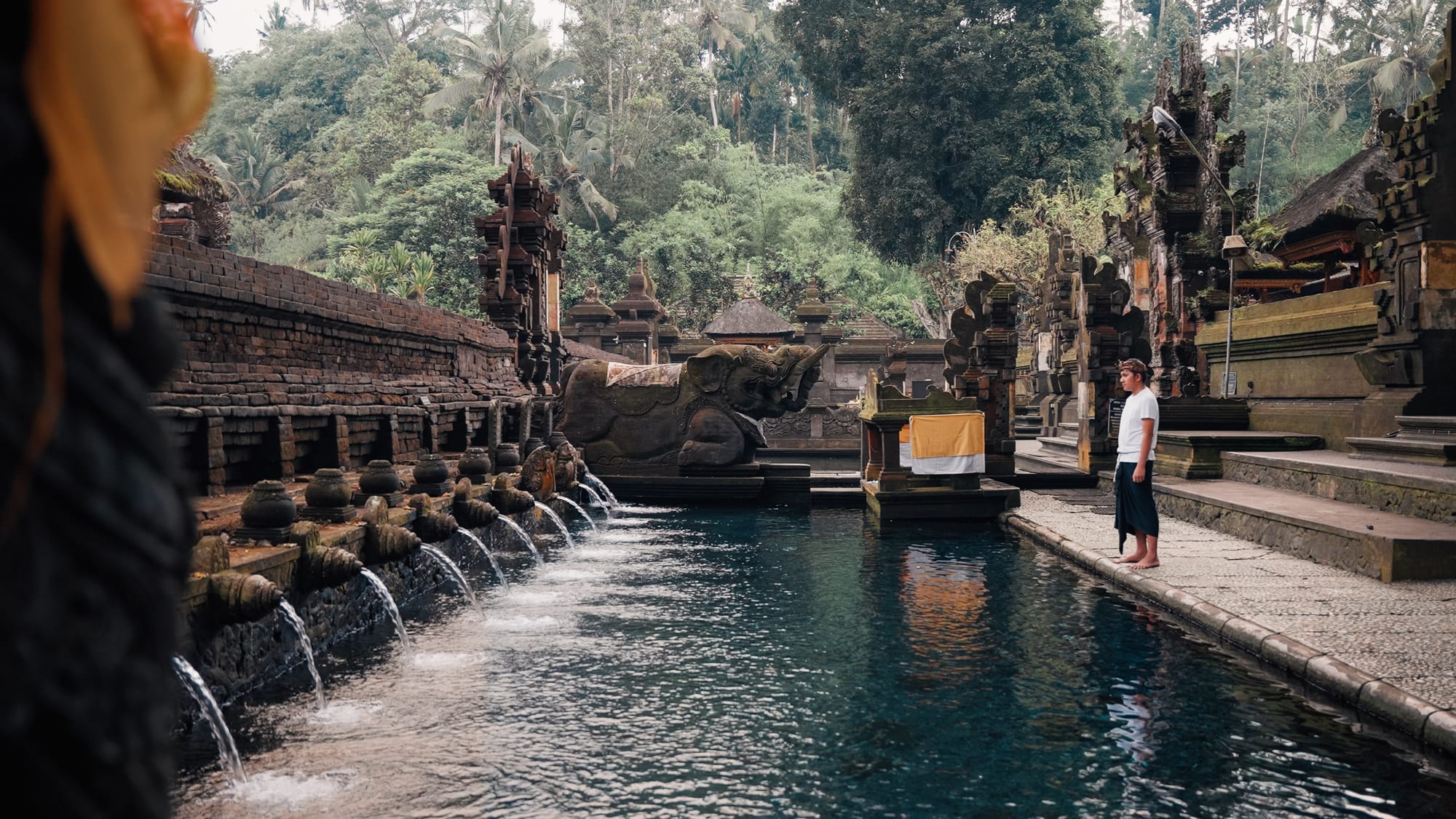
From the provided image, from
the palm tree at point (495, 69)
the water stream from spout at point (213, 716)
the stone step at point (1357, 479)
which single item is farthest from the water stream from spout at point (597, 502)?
the palm tree at point (495, 69)

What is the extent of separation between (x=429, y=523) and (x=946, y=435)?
6.73 meters

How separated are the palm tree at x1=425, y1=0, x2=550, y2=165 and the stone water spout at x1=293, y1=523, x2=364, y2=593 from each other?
38.4 metres

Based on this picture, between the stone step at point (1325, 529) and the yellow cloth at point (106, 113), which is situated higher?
the yellow cloth at point (106, 113)

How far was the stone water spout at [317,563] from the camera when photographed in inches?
241

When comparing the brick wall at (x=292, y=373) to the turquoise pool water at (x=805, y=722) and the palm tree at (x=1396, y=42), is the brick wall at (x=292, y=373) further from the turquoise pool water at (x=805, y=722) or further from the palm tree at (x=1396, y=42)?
the palm tree at (x=1396, y=42)

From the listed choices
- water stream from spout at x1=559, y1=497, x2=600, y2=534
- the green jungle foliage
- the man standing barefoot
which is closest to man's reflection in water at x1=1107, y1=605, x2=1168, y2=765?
the man standing barefoot

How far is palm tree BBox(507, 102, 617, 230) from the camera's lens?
145 ft

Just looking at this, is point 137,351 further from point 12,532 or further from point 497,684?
point 497,684

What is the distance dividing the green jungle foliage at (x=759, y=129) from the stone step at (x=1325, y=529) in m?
19.3

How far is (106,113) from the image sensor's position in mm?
1125

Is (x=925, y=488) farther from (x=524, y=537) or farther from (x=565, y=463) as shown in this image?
(x=524, y=537)

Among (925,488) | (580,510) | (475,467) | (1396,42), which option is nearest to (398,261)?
(580,510)

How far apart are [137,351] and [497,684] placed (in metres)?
5.06

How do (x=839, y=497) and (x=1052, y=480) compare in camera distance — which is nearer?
(x=839, y=497)
